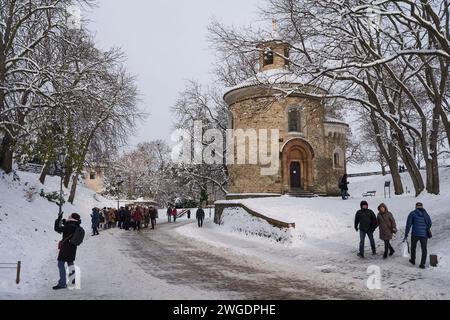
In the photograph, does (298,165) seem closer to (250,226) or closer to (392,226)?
(250,226)

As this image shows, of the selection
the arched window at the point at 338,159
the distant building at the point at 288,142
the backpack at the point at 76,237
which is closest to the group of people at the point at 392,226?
the backpack at the point at 76,237

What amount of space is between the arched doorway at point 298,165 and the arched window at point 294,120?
799 mm

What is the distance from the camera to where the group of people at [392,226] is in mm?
10789

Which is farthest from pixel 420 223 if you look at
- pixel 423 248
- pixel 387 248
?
pixel 387 248

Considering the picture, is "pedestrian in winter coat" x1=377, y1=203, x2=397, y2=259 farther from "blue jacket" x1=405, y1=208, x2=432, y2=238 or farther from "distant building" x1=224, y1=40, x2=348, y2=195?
"distant building" x1=224, y1=40, x2=348, y2=195

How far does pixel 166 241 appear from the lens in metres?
19.0

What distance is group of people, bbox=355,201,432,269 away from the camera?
10.8 metres

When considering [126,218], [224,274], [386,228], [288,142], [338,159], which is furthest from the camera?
[338,159]

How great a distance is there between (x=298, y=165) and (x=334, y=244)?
11.8 m

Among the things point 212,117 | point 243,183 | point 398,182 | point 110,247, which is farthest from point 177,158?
point 110,247

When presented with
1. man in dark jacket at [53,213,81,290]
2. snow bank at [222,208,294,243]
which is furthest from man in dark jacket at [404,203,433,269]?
man in dark jacket at [53,213,81,290]

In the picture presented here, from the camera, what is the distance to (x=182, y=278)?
32.8 ft

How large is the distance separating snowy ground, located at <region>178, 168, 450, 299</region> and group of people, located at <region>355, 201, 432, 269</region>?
37cm

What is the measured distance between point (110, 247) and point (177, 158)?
1257 inches
